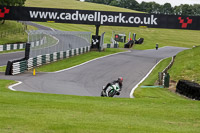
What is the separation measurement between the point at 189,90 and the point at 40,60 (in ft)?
47.4

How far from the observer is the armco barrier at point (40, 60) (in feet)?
82.8

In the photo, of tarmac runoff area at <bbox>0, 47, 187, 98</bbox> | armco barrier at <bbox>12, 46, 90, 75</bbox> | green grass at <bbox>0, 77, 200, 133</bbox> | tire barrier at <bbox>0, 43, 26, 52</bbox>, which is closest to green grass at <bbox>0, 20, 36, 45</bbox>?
tire barrier at <bbox>0, 43, 26, 52</bbox>

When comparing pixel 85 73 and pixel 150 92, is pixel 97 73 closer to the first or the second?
pixel 85 73

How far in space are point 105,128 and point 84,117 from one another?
138 cm

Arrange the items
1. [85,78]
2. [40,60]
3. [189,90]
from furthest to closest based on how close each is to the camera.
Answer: [40,60] → [85,78] → [189,90]

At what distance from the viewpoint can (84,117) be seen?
9828mm

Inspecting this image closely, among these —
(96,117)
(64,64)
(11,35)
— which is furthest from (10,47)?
(96,117)

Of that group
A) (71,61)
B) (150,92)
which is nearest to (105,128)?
(150,92)

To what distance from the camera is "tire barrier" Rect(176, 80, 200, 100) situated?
17.8 metres

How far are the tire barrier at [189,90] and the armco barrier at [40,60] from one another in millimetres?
11282

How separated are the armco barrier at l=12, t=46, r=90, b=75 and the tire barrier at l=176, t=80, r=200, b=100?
11.3 m

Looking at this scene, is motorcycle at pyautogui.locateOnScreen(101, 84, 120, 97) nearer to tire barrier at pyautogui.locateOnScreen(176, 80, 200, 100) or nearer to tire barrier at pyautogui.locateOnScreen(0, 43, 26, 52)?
tire barrier at pyautogui.locateOnScreen(176, 80, 200, 100)

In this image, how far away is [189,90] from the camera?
733 inches

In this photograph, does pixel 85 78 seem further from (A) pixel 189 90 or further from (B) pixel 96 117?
(B) pixel 96 117
